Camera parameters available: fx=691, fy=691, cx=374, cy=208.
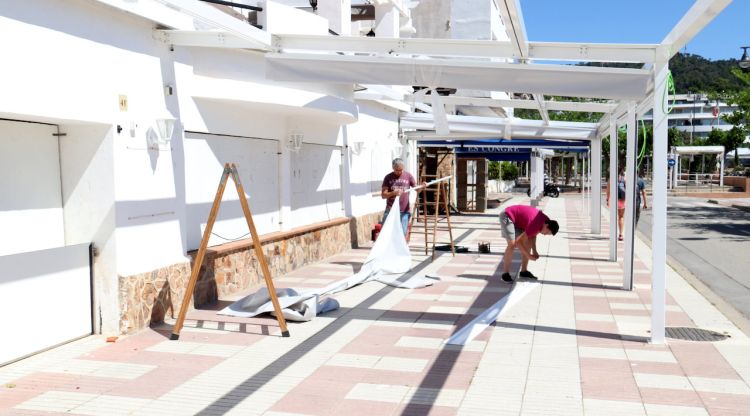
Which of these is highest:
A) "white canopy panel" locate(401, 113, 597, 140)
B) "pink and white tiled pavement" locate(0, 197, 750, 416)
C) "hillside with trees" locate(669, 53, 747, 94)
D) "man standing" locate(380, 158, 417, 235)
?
"hillside with trees" locate(669, 53, 747, 94)

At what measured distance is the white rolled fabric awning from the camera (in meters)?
6.77

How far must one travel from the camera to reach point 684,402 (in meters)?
4.79

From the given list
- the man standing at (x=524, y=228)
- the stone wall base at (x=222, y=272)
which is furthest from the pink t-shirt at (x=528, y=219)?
the stone wall base at (x=222, y=272)

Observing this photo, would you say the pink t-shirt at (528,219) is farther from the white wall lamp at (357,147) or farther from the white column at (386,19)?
the white column at (386,19)

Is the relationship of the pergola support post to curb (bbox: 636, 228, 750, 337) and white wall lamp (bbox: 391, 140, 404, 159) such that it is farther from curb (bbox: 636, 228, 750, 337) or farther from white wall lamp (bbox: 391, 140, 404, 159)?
white wall lamp (bbox: 391, 140, 404, 159)

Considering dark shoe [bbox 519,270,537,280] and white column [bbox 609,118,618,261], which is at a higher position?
white column [bbox 609,118,618,261]

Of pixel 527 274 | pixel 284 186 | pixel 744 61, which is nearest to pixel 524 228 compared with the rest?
pixel 527 274

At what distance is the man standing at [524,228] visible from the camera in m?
9.22

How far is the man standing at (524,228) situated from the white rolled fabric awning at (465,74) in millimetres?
2432

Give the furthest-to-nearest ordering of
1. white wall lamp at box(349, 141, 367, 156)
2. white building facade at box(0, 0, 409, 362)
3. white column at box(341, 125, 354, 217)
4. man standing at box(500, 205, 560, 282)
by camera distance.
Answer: white wall lamp at box(349, 141, 367, 156), white column at box(341, 125, 354, 217), man standing at box(500, 205, 560, 282), white building facade at box(0, 0, 409, 362)

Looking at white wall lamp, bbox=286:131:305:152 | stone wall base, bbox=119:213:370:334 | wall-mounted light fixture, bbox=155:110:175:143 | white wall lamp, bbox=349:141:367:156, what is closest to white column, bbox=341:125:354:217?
white wall lamp, bbox=349:141:367:156

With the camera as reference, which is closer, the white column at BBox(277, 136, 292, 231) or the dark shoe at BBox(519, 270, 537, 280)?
the dark shoe at BBox(519, 270, 537, 280)

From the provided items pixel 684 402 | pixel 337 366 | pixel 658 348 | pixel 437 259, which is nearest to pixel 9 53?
pixel 337 366

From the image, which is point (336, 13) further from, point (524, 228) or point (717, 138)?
point (717, 138)
